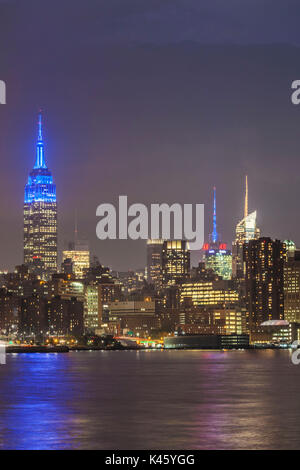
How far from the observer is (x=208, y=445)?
4456cm

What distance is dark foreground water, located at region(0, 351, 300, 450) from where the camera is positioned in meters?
45.9

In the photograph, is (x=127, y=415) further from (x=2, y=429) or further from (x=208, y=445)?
(x=208, y=445)

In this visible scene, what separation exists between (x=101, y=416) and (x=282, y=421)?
9.91m

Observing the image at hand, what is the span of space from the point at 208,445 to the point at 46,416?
14.6 m

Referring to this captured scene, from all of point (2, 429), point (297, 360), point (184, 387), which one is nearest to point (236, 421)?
point (2, 429)

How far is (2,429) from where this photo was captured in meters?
49.6

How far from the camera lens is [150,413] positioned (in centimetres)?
5866

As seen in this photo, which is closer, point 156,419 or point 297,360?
point 156,419

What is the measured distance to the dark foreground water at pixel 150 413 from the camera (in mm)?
45906
